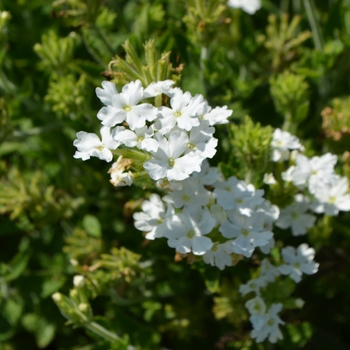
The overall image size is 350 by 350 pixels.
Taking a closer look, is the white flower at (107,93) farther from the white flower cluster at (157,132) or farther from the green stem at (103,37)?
the green stem at (103,37)

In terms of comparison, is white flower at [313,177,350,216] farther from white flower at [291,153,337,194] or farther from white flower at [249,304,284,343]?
white flower at [249,304,284,343]

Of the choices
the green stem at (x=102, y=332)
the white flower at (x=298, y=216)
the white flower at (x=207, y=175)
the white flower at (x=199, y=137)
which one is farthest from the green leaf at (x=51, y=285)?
the white flower at (x=199, y=137)

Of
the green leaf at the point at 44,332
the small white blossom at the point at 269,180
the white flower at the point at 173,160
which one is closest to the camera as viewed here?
the white flower at the point at 173,160

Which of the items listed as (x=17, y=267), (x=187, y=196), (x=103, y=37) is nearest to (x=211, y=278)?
(x=187, y=196)

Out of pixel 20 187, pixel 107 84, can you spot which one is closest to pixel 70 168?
pixel 20 187

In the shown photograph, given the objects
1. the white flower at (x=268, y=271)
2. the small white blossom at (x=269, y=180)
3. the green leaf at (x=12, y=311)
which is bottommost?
the green leaf at (x=12, y=311)

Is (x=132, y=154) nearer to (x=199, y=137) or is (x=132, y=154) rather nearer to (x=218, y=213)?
(x=199, y=137)
